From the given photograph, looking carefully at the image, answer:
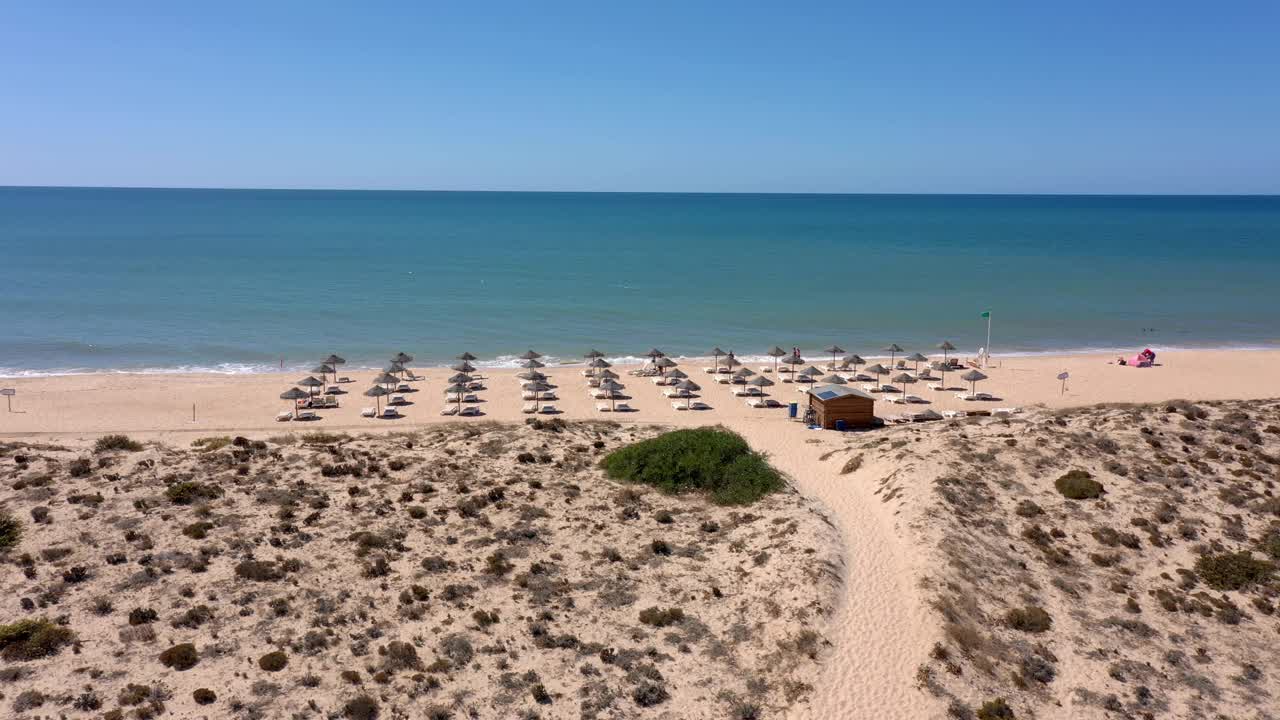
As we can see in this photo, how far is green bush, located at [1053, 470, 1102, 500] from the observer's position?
2244cm

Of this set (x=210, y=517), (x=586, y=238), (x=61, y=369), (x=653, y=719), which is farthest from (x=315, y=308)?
(x=586, y=238)

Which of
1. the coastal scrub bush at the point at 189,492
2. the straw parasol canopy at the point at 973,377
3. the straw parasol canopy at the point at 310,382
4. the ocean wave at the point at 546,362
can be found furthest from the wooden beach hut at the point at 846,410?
the straw parasol canopy at the point at 310,382

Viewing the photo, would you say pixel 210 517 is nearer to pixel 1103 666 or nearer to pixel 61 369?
pixel 1103 666

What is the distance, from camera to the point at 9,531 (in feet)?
62.8

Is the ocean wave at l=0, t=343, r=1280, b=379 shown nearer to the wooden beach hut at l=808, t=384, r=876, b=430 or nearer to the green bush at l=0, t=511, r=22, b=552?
the wooden beach hut at l=808, t=384, r=876, b=430

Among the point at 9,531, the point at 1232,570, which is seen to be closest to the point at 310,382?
the point at 9,531

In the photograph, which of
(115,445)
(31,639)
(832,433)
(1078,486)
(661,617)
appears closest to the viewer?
(31,639)

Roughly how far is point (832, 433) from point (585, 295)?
146 ft

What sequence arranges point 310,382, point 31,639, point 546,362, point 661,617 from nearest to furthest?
point 31,639
point 661,617
point 310,382
point 546,362

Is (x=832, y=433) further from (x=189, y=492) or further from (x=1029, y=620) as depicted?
(x=189, y=492)

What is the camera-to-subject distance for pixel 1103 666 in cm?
1580

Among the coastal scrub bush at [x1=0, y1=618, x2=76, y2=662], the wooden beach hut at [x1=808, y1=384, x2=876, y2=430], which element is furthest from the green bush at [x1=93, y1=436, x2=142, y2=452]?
the wooden beach hut at [x1=808, y1=384, x2=876, y2=430]

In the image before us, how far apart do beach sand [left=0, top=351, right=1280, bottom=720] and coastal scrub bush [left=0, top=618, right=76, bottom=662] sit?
541 inches

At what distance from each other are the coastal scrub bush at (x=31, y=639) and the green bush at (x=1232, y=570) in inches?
954
